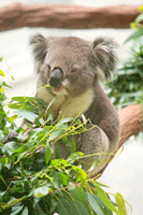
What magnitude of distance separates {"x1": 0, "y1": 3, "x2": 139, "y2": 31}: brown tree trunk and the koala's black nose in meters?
2.30

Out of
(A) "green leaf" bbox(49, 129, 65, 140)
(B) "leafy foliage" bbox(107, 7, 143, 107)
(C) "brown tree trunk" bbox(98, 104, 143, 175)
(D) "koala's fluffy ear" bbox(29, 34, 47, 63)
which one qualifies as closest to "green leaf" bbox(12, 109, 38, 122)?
(A) "green leaf" bbox(49, 129, 65, 140)

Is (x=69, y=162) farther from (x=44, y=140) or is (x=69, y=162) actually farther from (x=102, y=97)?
(x=102, y=97)

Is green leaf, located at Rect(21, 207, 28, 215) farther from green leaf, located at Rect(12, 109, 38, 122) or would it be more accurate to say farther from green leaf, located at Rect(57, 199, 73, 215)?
Answer: green leaf, located at Rect(12, 109, 38, 122)

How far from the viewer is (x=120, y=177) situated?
128 inches

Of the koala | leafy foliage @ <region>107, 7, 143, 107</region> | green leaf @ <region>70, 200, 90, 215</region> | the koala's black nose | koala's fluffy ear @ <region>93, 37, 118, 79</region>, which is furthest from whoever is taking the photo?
leafy foliage @ <region>107, 7, 143, 107</region>

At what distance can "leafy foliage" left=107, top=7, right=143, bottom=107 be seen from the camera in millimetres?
3959

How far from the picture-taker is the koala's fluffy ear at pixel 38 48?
1716 millimetres

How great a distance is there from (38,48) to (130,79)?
272 centimetres

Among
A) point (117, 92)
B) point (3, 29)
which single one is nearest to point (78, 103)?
point (3, 29)

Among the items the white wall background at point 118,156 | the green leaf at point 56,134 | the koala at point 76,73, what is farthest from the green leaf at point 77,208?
the koala at point 76,73

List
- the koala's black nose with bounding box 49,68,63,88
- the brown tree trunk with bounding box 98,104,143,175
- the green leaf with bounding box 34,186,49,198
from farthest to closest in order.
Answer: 1. the brown tree trunk with bounding box 98,104,143,175
2. the koala's black nose with bounding box 49,68,63,88
3. the green leaf with bounding box 34,186,49,198

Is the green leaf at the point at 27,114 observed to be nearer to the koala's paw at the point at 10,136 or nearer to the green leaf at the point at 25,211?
the koala's paw at the point at 10,136

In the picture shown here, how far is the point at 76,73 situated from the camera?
5.11 ft

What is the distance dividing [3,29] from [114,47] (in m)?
2.20
